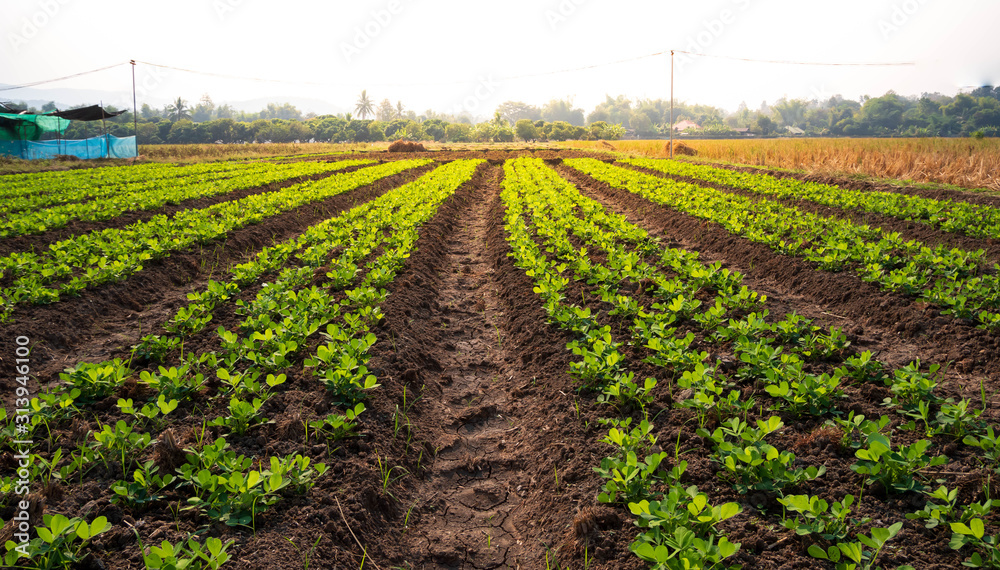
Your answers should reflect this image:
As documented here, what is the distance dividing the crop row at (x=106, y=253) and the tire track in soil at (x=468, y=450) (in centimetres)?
448

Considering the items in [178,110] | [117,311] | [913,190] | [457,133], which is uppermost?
[178,110]

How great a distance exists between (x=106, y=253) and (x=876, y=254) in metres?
11.0

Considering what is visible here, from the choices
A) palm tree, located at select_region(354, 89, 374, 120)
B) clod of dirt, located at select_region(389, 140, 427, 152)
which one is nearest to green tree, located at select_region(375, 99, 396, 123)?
palm tree, located at select_region(354, 89, 374, 120)

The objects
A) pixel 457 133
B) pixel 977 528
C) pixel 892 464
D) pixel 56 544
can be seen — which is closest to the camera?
pixel 977 528

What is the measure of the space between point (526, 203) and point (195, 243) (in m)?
→ 7.73

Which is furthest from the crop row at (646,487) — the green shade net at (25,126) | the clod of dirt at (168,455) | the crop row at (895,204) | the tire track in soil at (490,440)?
→ the green shade net at (25,126)

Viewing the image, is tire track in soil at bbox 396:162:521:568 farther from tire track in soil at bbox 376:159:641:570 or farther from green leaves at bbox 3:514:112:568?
green leaves at bbox 3:514:112:568

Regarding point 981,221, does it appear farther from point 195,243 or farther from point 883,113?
point 883,113

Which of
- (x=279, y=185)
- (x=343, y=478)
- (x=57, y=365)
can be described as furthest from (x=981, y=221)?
(x=279, y=185)

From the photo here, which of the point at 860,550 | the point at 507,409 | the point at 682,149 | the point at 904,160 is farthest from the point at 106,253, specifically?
the point at 682,149

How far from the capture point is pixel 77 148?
108 ft

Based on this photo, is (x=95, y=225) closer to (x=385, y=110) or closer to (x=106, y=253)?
(x=106, y=253)

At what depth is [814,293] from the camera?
6684mm

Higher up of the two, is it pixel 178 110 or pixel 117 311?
pixel 178 110
